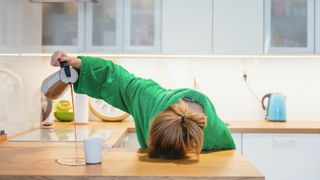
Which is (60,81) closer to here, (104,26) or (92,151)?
(92,151)

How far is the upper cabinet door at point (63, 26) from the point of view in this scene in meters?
3.14

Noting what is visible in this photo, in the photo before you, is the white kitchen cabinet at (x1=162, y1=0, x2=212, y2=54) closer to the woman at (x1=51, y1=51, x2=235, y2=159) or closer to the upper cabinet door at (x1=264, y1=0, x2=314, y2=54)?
the upper cabinet door at (x1=264, y1=0, x2=314, y2=54)

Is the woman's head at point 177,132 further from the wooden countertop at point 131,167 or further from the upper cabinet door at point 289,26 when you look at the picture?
Answer: the upper cabinet door at point 289,26

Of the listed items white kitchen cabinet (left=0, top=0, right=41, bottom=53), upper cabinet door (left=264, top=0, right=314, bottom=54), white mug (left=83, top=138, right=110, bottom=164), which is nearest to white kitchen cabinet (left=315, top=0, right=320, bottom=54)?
upper cabinet door (left=264, top=0, right=314, bottom=54)

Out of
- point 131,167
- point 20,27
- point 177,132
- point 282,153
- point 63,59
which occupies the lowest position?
point 282,153

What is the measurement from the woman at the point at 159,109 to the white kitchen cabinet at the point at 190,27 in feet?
3.95

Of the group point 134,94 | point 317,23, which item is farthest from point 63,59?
point 317,23

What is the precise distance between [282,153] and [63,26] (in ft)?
5.68

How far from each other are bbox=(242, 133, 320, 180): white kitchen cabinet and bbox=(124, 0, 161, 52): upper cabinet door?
0.91 m

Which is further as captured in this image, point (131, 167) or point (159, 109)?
point (159, 109)

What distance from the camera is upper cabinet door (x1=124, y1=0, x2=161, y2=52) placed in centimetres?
313

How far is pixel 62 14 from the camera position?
317cm

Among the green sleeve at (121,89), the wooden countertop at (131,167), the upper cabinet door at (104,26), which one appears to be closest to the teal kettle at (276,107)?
the upper cabinet door at (104,26)

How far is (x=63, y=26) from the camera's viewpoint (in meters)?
3.16
